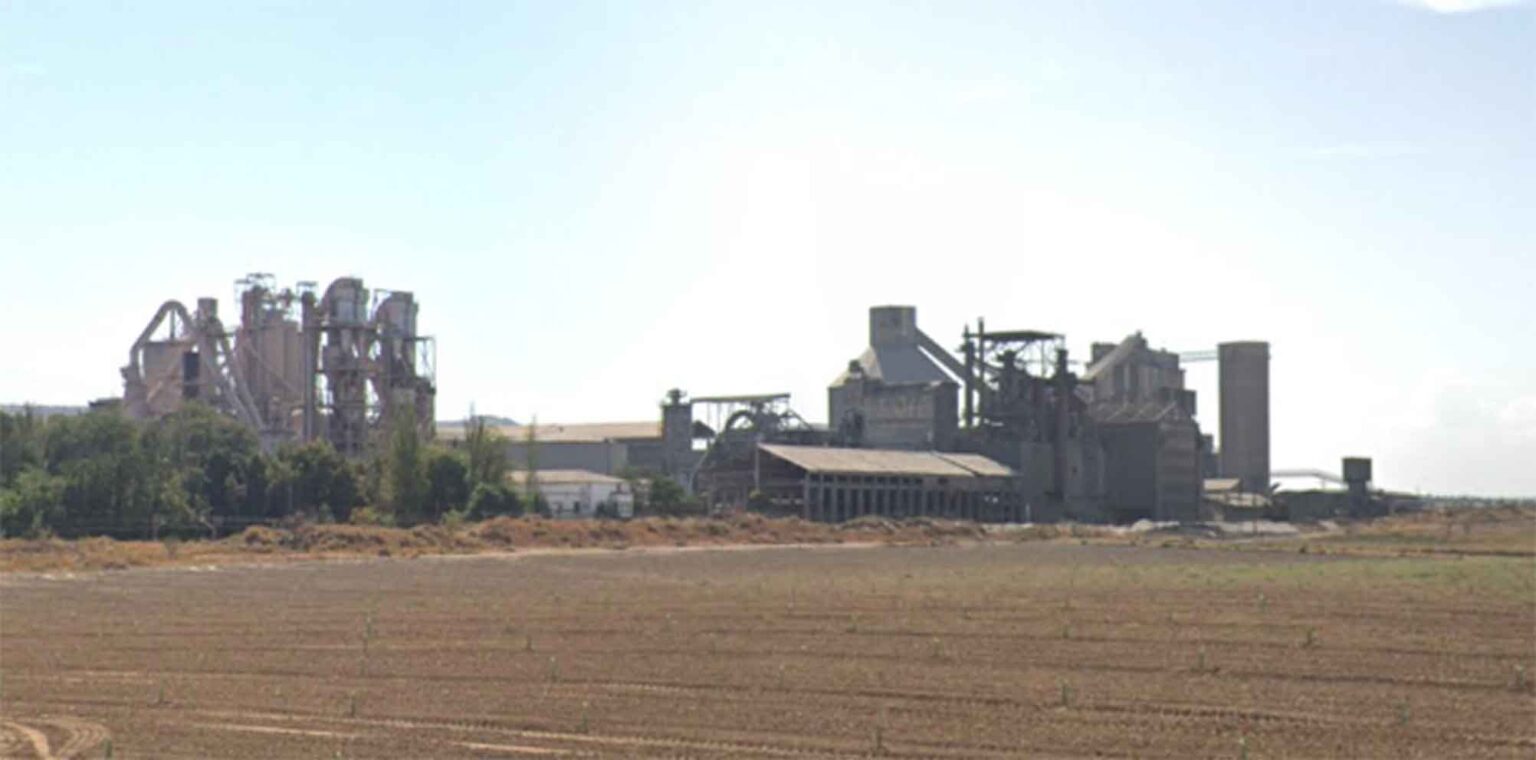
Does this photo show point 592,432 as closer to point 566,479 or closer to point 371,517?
point 566,479

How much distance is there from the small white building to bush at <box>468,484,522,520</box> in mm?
9216

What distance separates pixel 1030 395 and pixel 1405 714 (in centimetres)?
10459

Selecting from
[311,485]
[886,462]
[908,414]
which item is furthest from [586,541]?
[908,414]

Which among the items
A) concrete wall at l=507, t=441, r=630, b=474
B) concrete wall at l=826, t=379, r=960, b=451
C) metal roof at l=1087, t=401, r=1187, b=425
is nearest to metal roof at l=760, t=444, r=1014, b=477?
concrete wall at l=826, t=379, r=960, b=451

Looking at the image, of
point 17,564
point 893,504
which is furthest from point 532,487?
point 17,564

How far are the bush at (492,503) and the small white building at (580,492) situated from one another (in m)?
9.22

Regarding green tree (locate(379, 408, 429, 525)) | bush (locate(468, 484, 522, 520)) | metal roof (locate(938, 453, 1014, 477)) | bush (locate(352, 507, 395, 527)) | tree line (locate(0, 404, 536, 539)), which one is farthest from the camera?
metal roof (locate(938, 453, 1014, 477))

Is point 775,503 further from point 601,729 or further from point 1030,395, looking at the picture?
point 601,729

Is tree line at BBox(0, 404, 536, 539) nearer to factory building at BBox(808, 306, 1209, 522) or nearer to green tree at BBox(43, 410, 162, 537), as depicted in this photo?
green tree at BBox(43, 410, 162, 537)

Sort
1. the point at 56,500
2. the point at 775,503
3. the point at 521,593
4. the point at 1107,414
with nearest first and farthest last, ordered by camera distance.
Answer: the point at 521,593 < the point at 56,500 < the point at 775,503 < the point at 1107,414

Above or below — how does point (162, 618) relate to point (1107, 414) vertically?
below

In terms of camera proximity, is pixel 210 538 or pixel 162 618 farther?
→ pixel 210 538

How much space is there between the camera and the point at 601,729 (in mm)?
18453

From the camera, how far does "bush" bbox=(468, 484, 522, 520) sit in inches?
3489
